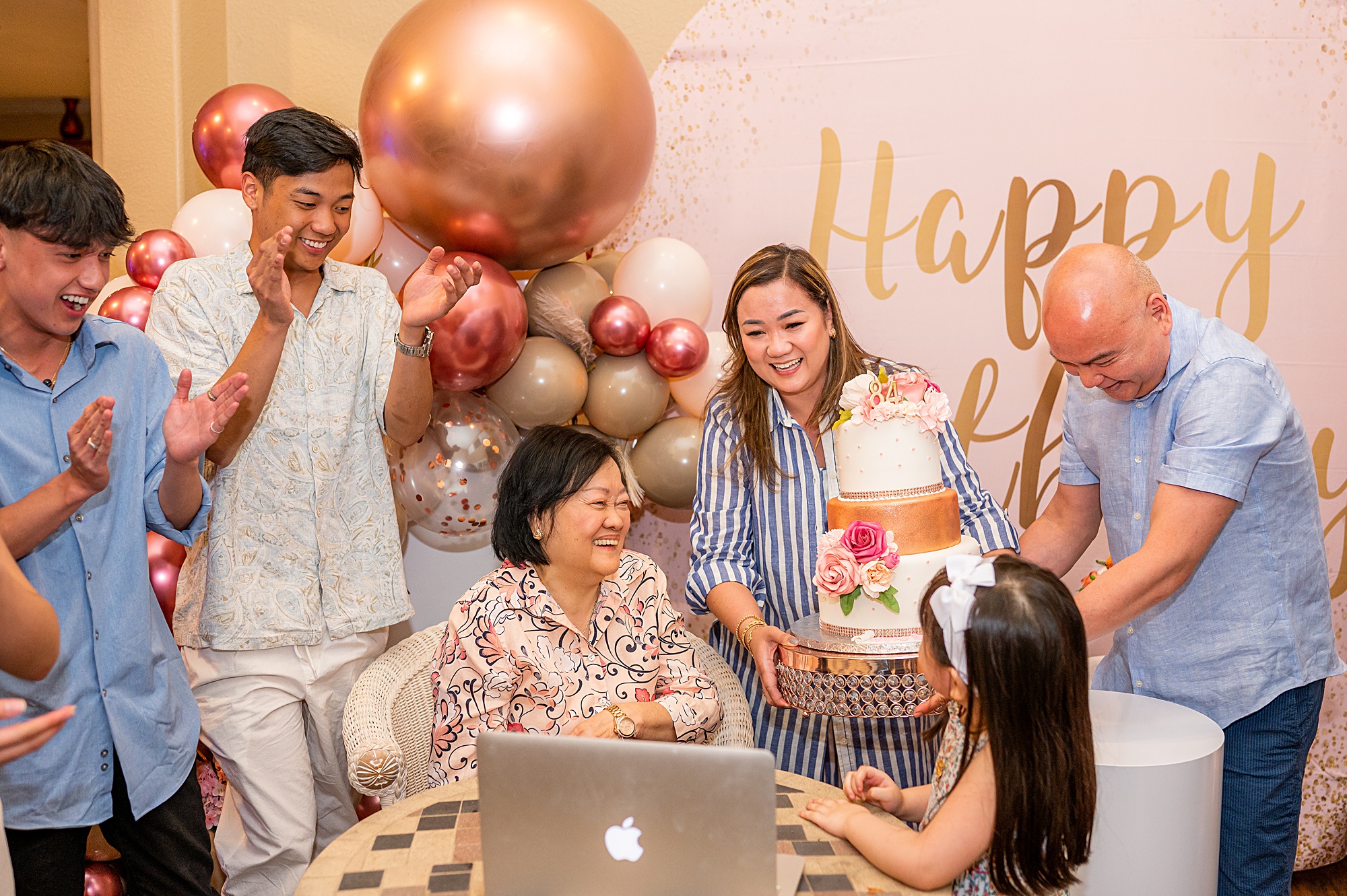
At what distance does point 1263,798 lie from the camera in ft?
7.86

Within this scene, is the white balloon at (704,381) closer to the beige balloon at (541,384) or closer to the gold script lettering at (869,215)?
the beige balloon at (541,384)

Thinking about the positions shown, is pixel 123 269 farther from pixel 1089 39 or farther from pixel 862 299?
pixel 1089 39

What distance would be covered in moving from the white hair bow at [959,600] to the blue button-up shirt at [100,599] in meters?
1.69

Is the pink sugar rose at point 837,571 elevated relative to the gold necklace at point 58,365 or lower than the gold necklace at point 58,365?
lower

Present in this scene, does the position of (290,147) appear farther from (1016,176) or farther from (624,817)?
(1016,176)

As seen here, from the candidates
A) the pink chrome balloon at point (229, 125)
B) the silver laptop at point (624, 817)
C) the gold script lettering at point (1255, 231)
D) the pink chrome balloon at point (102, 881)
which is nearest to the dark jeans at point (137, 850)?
the pink chrome balloon at point (102, 881)

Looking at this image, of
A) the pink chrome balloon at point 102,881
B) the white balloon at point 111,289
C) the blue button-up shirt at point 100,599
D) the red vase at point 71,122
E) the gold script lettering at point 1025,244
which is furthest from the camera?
the red vase at point 71,122

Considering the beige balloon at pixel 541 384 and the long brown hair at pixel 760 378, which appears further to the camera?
the beige balloon at pixel 541 384

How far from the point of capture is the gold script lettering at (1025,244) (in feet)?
12.7

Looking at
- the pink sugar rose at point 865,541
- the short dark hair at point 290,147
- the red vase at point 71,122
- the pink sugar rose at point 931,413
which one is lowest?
the pink sugar rose at point 865,541

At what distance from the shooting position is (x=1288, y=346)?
3854 millimetres

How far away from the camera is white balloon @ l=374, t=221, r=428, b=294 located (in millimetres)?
3504

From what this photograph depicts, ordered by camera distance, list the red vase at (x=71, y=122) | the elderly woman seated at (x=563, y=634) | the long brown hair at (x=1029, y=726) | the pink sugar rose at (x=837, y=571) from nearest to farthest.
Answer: the long brown hair at (x=1029, y=726) < the pink sugar rose at (x=837, y=571) < the elderly woman seated at (x=563, y=634) < the red vase at (x=71, y=122)

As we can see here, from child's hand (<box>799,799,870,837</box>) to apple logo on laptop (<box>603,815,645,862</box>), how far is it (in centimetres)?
52
